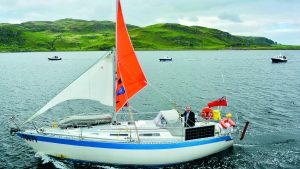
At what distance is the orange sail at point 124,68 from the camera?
25.4 meters

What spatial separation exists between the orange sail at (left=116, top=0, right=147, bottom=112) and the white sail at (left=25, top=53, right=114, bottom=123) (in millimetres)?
830

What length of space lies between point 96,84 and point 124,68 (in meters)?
3.06

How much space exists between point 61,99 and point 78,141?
4131 mm

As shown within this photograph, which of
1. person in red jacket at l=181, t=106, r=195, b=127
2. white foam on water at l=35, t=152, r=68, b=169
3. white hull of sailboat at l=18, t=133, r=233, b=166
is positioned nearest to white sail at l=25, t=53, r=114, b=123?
white hull of sailboat at l=18, t=133, r=233, b=166

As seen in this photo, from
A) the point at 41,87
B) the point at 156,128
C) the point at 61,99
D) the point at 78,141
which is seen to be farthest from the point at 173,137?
the point at 41,87

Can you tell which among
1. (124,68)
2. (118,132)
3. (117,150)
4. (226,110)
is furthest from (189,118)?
(226,110)

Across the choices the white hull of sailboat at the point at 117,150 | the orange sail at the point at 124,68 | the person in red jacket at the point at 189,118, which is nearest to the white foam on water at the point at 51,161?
the white hull of sailboat at the point at 117,150

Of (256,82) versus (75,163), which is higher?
(256,82)

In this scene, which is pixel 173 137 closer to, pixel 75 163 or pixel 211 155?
pixel 211 155

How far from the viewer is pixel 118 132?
2492 cm

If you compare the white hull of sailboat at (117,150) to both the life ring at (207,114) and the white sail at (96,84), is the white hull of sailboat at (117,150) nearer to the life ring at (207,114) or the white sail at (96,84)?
the life ring at (207,114)

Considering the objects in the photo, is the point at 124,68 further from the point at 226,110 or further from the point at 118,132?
the point at 226,110

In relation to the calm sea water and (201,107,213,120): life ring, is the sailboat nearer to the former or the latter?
(201,107,213,120): life ring

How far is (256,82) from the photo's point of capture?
70188 millimetres
